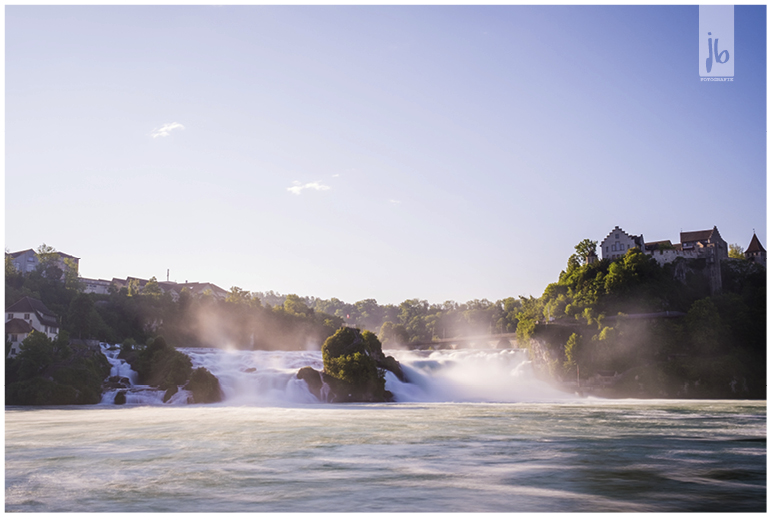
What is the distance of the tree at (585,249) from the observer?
181 feet

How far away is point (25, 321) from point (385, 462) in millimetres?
38349

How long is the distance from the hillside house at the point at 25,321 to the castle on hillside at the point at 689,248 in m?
47.4

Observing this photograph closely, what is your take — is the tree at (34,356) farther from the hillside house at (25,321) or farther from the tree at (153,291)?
the tree at (153,291)

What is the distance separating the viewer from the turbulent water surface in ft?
25.6

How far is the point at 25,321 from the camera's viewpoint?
40.3 m

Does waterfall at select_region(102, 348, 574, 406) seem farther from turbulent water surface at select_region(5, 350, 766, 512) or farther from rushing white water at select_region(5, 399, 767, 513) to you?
rushing white water at select_region(5, 399, 767, 513)

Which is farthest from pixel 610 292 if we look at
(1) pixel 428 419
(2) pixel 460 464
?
(2) pixel 460 464

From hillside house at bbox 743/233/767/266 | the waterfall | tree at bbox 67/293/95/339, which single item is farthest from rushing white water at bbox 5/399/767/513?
hillside house at bbox 743/233/767/266

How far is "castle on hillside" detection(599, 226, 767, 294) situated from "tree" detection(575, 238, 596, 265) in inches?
78.3

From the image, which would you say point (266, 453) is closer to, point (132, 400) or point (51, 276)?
point (132, 400)

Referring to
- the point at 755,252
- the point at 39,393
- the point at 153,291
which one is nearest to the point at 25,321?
the point at 39,393

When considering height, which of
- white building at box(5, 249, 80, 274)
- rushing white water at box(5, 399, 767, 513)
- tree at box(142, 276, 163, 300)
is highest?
white building at box(5, 249, 80, 274)

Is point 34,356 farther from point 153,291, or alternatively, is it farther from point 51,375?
point 153,291

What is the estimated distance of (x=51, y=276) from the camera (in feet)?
207
